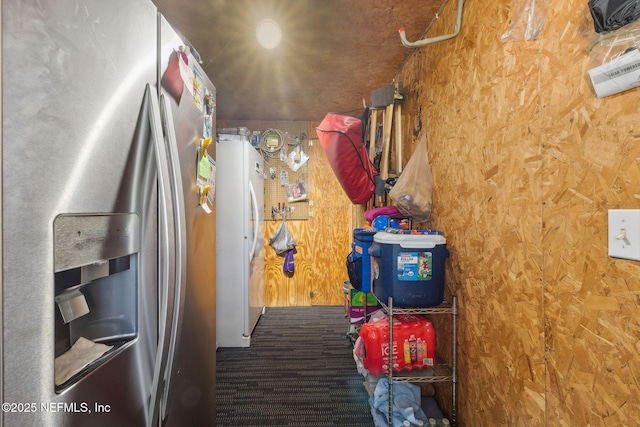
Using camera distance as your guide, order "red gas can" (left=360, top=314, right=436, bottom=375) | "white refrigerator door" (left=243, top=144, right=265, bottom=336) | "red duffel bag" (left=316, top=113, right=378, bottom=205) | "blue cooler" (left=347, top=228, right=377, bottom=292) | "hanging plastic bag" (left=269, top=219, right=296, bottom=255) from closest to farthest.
→ "red gas can" (left=360, top=314, right=436, bottom=375) < "blue cooler" (left=347, top=228, right=377, bottom=292) < "red duffel bag" (left=316, top=113, right=378, bottom=205) < "white refrigerator door" (left=243, top=144, right=265, bottom=336) < "hanging plastic bag" (left=269, top=219, right=296, bottom=255)

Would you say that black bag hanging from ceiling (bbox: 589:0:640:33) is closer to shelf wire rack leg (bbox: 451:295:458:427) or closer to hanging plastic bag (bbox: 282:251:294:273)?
shelf wire rack leg (bbox: 451:295:458:427)

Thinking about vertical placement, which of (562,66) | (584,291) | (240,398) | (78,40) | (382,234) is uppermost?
(562,66)

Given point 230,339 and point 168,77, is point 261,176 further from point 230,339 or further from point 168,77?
point 168,77

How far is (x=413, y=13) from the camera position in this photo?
6.10ft

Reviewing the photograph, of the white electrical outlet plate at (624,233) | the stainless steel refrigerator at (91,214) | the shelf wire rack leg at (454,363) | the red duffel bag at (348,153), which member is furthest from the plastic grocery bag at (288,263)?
the white electrical outlet plate at (624,233)

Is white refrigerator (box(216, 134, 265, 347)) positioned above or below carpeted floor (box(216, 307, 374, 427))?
above

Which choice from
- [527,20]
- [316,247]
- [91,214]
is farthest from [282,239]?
[91,214]

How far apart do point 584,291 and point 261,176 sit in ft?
10.7

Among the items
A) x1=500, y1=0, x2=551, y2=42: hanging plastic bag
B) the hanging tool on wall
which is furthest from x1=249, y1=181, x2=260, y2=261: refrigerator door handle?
x1=500, y1=0, x2=551, y2=42: hanging plastic bag

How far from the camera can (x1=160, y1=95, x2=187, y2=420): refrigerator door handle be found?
73 cm

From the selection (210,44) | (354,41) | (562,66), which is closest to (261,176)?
(210,44)

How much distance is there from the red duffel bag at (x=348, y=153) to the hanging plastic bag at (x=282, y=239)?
5.37 ft

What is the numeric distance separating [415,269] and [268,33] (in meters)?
1.83

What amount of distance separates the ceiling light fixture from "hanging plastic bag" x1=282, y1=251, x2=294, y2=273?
2646 mm
